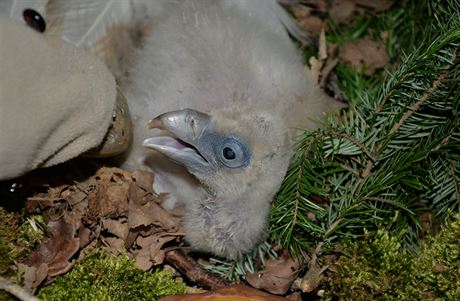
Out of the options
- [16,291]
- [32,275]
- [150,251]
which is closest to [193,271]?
[150,251]

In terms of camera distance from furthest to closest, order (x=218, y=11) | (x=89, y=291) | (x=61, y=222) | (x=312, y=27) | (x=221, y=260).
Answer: (x=312, y=27)
(x=218, y=11)
(x=221, y=260)
(x=61, y=222)
(x=89, y=291)

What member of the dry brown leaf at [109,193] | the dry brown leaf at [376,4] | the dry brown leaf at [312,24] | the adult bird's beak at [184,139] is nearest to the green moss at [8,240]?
the dry brown leaf at [109,193]

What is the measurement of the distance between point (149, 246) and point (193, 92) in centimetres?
56

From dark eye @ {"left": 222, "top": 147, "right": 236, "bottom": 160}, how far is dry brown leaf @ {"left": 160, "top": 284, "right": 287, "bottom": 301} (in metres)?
0.41

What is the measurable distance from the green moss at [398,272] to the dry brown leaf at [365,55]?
0.94 metres

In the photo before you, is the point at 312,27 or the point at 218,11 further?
the point at 312,27

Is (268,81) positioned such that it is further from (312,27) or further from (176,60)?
(312,27)

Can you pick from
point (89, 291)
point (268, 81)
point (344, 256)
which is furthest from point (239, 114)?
point (89, 291)

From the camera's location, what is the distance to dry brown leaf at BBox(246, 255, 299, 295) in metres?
2.18

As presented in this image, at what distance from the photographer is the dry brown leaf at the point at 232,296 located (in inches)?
77.1

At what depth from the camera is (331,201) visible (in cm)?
221

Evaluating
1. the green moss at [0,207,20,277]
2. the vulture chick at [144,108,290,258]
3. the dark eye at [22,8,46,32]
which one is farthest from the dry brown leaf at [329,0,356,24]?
the green moss at [0,207,20,277]

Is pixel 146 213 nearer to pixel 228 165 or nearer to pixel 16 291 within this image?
pixel 228 165

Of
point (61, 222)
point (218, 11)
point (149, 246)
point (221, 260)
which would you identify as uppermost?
point (218, 11)
